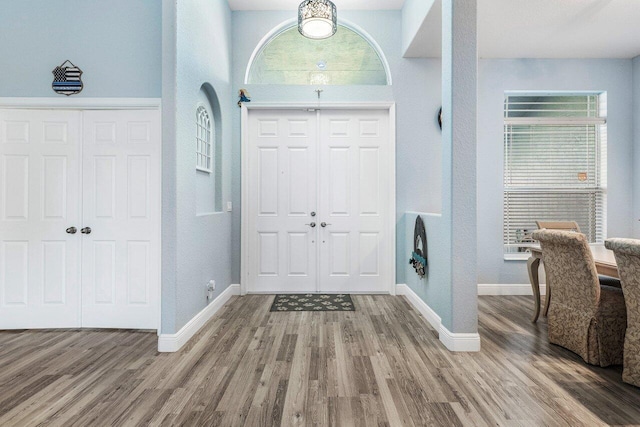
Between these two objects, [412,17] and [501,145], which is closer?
[412,17]

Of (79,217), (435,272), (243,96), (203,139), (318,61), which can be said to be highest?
(318,61)

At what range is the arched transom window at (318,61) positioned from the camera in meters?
4.41

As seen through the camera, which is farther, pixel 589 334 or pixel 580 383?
pixel 589 334

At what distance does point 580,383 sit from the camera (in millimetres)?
2146

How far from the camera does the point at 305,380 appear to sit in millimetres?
2195

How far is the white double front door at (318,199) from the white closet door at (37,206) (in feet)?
6.15

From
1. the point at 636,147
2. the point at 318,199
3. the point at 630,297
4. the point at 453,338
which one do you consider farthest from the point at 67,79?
the point at 636,147

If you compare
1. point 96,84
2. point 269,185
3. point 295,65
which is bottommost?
point 269,185

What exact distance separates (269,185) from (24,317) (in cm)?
271

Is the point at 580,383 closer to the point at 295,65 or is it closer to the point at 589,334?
the point at 589,334

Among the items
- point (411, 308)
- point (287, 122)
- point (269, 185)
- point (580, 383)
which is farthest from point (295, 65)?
point (580, 383)

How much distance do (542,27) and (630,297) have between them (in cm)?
303

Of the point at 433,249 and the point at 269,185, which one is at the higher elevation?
the point at 269,185

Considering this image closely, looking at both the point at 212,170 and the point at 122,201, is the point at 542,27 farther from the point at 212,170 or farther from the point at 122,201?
the point at 122,201
